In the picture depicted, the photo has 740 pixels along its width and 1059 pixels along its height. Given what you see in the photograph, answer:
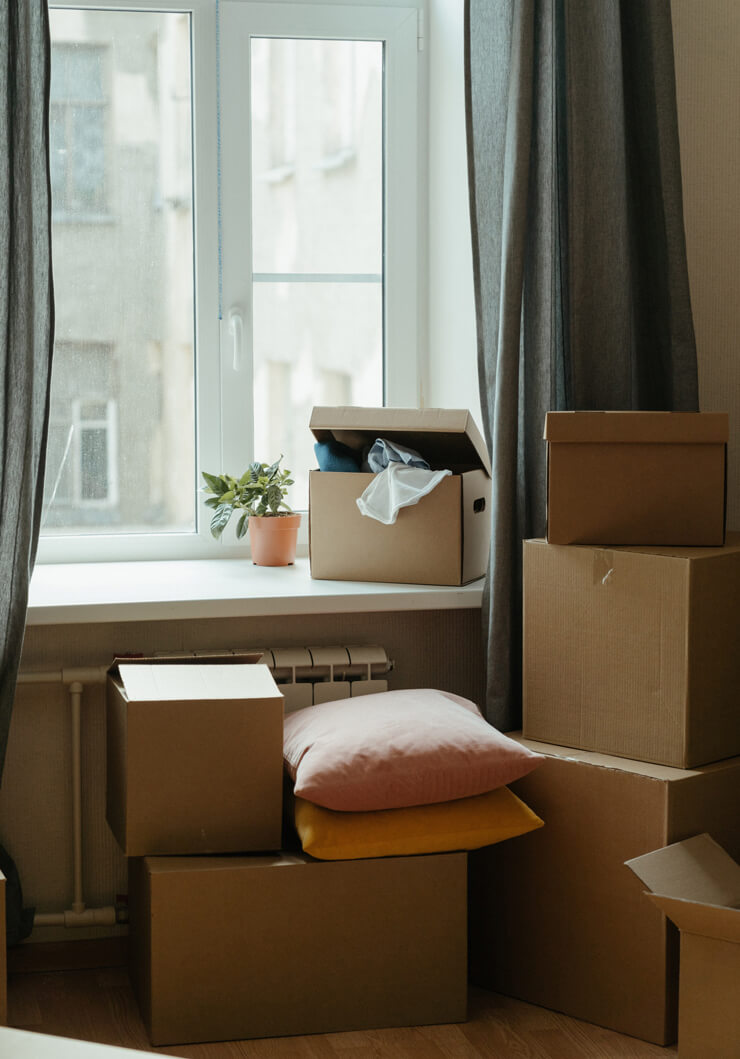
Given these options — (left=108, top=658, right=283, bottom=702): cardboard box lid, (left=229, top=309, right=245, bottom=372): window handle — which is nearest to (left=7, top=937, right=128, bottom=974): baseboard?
(left=108, top=658, right=283, bottom=702): cardboard box lid

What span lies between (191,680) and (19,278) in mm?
779

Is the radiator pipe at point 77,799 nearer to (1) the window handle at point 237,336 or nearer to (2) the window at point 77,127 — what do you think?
(1) the window handle at point 237,336

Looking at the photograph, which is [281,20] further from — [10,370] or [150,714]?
[150,714]

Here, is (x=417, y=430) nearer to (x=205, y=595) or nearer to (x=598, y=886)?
(x=205, y=595)

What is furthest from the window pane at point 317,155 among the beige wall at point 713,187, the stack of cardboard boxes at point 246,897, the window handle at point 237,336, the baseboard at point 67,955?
the baseboard at point 67,955

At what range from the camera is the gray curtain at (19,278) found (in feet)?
6.87

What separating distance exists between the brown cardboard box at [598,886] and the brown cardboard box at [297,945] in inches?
6.0

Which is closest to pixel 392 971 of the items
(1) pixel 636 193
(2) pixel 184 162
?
(1) pixel 636 193

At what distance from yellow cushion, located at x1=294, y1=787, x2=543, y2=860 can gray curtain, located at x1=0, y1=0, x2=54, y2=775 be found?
62cm

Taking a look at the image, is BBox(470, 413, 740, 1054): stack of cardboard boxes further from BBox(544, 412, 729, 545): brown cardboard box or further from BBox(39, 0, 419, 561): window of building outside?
BBox(39, 0, 419, 561): window of building outside

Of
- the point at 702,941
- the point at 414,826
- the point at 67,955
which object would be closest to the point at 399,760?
the point at 414,826

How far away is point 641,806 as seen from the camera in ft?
6.55

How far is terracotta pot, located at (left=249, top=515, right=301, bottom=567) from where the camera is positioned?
2568 millimetres

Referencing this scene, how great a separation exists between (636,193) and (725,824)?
124cm
